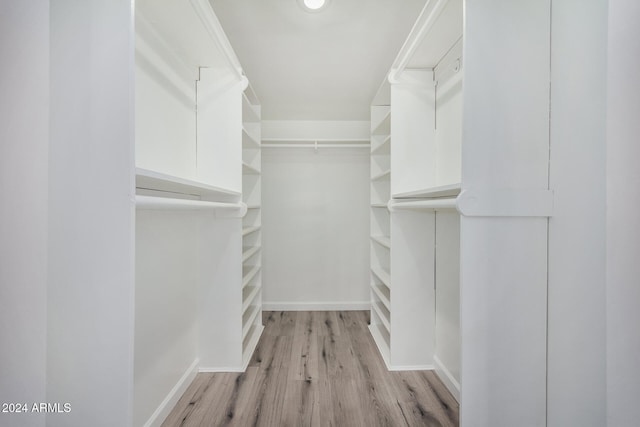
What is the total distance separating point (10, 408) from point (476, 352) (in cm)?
142

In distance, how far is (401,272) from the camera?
6.70 ft

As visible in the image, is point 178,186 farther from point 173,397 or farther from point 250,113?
point 250,113

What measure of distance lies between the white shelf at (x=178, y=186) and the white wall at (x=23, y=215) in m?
0.28

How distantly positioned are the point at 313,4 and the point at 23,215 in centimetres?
158

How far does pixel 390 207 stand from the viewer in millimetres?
2080

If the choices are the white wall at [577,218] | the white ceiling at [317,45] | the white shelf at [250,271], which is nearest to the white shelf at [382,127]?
the white ceiling at [317,45]

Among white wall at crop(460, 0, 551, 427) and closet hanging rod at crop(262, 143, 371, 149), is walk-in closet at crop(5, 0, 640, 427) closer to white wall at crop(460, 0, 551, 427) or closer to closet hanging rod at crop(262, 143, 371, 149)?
white wall at crop(460, 0, 551, 427)

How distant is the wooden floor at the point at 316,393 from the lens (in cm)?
155

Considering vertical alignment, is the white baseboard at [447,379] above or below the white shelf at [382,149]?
below

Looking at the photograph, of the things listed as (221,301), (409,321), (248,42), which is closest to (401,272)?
(409,321)

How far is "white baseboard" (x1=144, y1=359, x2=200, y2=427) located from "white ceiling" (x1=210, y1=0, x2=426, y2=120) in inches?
83.4

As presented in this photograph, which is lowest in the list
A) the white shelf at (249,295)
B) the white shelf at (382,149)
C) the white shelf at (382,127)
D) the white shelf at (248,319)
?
the white shelf at (248,319)

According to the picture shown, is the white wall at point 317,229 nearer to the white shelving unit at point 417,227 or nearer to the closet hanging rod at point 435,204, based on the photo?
the white shelving unit at point 417,227

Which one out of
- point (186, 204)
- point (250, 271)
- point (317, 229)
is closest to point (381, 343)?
point (250, 271)
